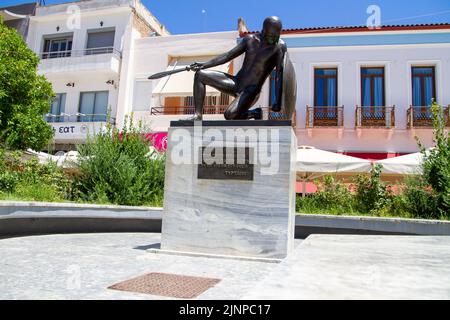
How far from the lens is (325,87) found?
2044 centimetres

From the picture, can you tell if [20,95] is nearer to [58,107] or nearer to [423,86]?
[58,107]

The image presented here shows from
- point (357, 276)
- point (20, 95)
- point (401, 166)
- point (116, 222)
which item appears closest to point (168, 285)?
point (357, 276)

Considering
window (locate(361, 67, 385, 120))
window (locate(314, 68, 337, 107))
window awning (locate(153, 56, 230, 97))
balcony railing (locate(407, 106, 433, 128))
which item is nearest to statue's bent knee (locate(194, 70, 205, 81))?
window awning (locate(153, 56, 230, 97))

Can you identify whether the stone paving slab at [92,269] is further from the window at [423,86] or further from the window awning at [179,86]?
the window at [423,86]

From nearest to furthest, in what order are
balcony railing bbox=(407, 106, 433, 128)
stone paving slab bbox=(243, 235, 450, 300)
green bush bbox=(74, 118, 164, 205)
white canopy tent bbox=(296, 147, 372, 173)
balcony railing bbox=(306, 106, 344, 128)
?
1. stone paving slab bbox=(243, 235, 450, 300)
2. green bush bbox=(74, 118, 164, 205)
3. white canopy tent bbox=(296, 147, 372, 173)
4. balcony railing bbox=(407, 106, 433, 128)
5. balcony railing bbox=(306, 106, 344, 128)

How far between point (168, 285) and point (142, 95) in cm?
2054

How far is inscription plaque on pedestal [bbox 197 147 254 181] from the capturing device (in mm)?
5055

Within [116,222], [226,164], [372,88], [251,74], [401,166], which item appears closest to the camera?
[226,164]

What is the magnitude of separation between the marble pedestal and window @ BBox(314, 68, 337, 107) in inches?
629

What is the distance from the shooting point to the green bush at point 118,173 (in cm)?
1002

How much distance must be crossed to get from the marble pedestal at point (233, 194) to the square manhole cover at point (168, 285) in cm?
125

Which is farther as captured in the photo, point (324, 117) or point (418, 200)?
point (324, 117)

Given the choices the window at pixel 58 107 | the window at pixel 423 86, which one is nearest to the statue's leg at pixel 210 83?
the window at pixel 423 86

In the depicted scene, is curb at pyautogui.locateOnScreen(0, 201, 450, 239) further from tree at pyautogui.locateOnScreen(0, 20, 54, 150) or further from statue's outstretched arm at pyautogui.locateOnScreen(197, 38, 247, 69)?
tree at pyautogui.locateOnScreen(0, 20, 54, 150)
